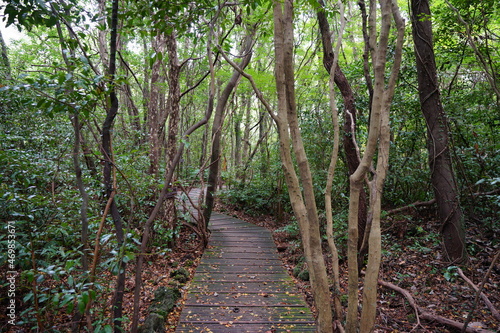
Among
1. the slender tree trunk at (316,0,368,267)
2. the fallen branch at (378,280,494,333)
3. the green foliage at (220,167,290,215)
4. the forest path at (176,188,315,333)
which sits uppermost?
the slender tree trunk at (316,0,368,267)

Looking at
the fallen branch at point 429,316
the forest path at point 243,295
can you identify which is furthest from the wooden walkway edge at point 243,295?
the fallen branch at point 429,316

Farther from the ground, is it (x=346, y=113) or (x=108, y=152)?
(x=346, y=113)

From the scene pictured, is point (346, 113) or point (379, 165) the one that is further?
point (346, 113)

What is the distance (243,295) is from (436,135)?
4.04 metres

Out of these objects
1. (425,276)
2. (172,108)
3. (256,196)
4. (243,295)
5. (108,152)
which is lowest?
(243,295)

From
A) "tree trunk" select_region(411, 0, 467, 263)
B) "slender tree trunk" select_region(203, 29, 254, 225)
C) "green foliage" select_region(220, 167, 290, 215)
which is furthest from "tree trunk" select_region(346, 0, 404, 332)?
"green foliage" select_region(220, 167, 290, 215)

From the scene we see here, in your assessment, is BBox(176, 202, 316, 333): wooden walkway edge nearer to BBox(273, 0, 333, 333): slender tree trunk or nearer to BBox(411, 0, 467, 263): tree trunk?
BBox(273, 0, 333, 333): slender tree trunk

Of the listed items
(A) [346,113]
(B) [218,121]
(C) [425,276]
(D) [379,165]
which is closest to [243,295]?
(C) [425,276]

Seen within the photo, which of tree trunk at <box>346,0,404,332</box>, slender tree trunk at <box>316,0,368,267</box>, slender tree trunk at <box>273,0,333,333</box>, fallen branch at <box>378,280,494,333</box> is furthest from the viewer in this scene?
slender tree trunk at <box>316,0,368,267</box>

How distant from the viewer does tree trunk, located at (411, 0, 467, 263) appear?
4.45 metres

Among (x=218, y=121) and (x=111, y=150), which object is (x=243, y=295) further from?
(x=218, y=121)

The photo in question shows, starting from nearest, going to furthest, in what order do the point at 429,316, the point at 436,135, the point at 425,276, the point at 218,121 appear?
the point at 429,316
the point at 425,276
the point at 436,135
the point at 218,121

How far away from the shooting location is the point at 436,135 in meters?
4.65

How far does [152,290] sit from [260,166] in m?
6.26
